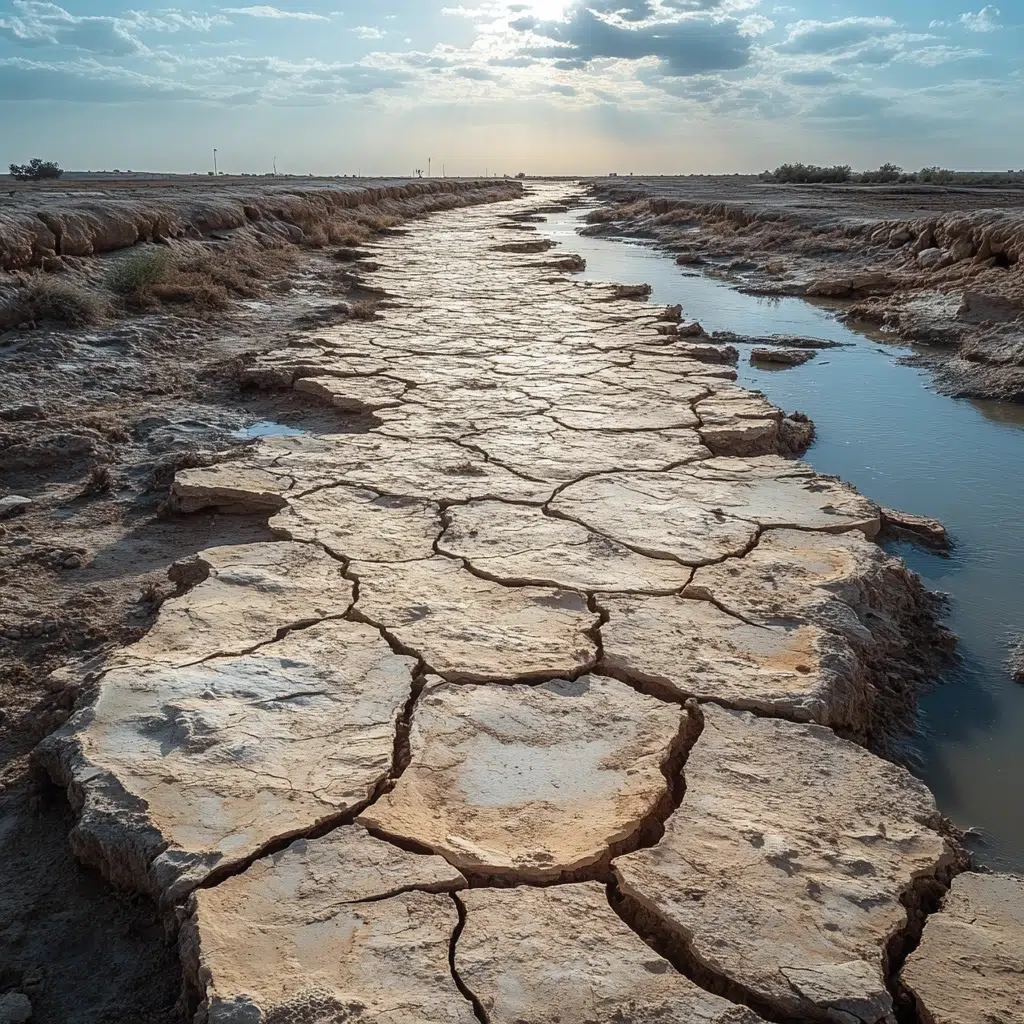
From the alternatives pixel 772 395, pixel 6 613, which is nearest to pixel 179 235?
pixel 772 395

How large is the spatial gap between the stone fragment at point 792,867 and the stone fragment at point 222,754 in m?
0.57

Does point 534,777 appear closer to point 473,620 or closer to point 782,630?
point 473,620

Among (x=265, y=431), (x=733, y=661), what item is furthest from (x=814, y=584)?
(x=265, y=431)

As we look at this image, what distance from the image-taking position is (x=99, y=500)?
307 centimetres

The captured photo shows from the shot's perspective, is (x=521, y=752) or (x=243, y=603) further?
(x=243, y=603)

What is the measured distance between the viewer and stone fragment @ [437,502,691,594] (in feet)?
7.48

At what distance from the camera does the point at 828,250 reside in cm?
1067

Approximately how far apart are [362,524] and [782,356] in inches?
165

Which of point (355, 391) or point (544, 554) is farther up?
point (355, 391)

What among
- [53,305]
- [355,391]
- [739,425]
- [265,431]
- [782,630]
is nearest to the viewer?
[782,630]

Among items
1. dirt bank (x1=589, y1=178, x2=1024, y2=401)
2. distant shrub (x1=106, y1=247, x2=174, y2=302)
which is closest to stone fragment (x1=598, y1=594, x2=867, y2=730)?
dirt bank (x1=589, y1=178, x2=1024, y2=401)

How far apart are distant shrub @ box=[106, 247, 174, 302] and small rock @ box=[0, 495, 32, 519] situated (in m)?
3.21

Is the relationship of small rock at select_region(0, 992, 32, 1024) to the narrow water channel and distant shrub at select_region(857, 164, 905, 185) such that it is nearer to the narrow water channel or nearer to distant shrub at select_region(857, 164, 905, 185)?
the narrow water channel

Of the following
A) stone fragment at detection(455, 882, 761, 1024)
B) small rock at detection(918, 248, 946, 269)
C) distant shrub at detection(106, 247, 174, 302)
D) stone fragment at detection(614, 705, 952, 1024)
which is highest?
small rock at detection(918, 248, 946, 269)
